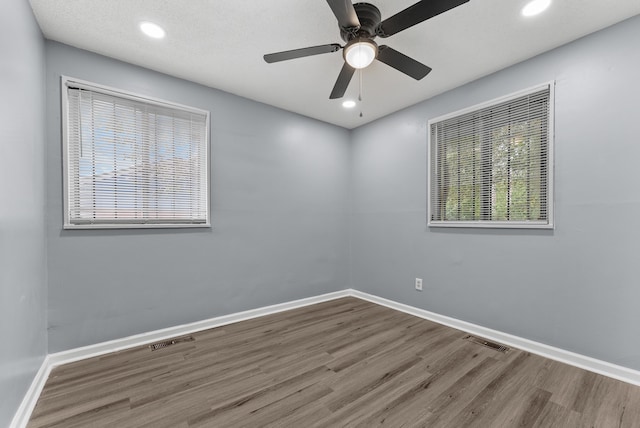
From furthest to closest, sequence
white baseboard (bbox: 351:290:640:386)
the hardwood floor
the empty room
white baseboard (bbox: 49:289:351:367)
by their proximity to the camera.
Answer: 1. white baseboard (bbox: 49:289:351:367)
2. white baseboard (bbox: 351:290:640:386)
3. the empty room
4. the hardwood floor

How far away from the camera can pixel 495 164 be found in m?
2.66

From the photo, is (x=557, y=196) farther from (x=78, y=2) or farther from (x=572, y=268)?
(x=78, y=2)

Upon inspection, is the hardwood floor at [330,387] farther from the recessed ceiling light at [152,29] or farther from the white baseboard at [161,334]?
the recessed ceiling light at [152,29]


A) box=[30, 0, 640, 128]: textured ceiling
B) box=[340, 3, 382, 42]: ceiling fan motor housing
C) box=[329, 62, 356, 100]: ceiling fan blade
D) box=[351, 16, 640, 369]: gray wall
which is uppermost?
box=[30, 0, 640, 128]: textured ceiling

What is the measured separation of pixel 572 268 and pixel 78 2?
406 cm

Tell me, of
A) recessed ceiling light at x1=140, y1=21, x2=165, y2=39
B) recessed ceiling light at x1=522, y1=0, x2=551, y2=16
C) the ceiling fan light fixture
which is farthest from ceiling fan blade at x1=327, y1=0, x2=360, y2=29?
recessed ceiling light at x1=140, y1=21, x2=165, y2=39

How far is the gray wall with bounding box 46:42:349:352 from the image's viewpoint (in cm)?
222

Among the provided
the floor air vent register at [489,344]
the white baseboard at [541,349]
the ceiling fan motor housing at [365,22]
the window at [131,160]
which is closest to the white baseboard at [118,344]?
the window at [131,160]

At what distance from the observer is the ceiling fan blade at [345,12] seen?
1.45m

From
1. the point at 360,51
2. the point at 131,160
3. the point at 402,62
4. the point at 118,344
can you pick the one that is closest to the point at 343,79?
the point at 360,51

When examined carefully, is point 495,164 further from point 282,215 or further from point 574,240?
point 282,215

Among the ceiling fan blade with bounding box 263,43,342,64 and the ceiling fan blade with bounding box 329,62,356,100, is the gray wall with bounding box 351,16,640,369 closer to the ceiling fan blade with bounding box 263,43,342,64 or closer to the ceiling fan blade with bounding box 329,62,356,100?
the ceiling fan blade with bounding box 329,62,356,100

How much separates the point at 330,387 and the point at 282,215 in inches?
81.4

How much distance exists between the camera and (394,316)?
3.22 m
